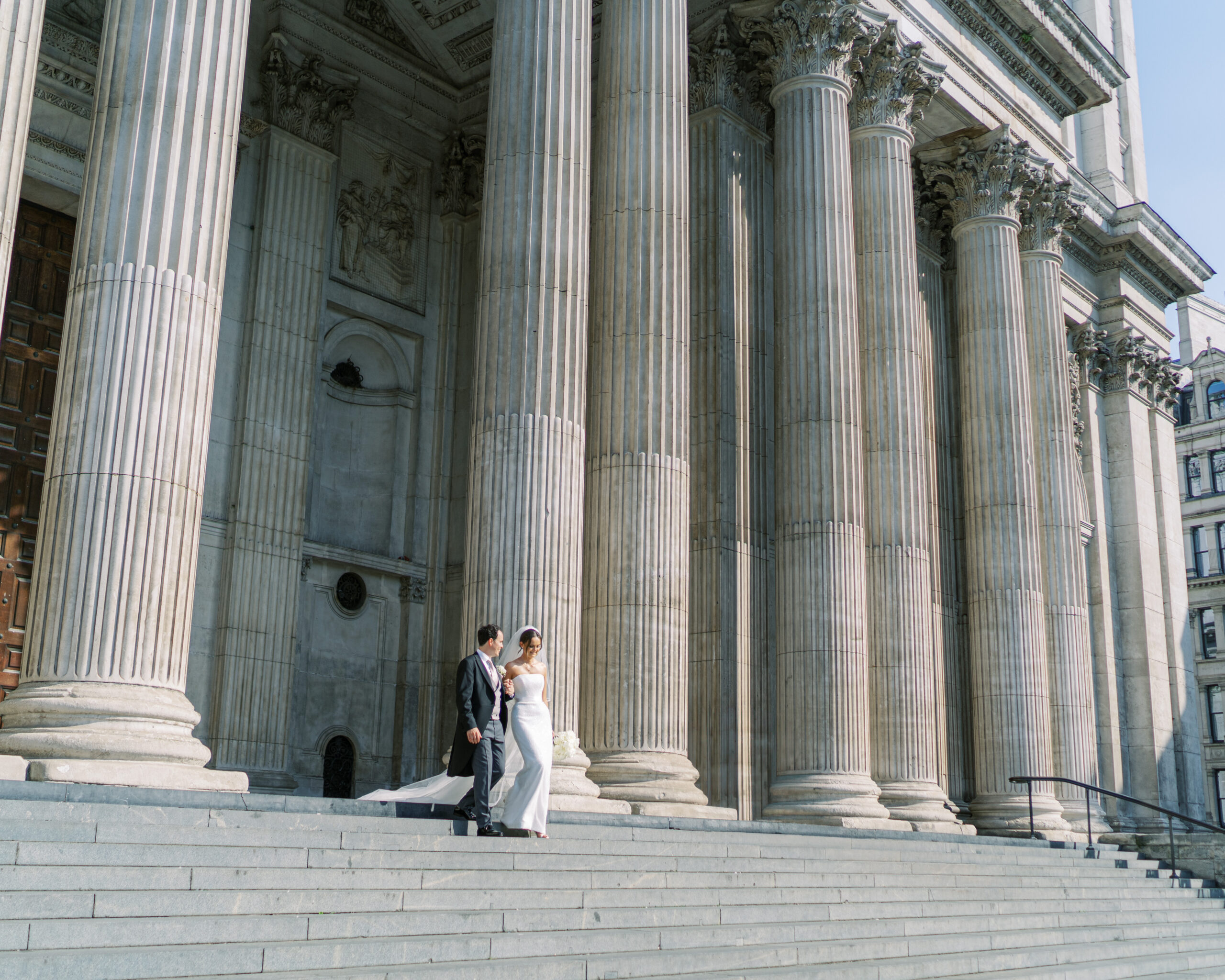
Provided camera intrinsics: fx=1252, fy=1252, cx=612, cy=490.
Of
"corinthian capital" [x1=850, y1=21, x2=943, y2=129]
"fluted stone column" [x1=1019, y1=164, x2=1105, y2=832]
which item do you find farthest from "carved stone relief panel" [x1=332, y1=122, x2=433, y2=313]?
"fluted stone column" [x1=1019, y1=164, x2=1105, y2=832]

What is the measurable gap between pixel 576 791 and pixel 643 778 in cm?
154

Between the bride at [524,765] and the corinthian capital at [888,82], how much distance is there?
1657 centimetres

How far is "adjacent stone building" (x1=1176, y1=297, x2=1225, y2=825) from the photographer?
6900 cm

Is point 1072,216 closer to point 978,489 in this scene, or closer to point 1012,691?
point 978,489

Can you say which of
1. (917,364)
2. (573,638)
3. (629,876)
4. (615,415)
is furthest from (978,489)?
(629,876)

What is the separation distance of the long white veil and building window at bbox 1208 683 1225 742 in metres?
64.2

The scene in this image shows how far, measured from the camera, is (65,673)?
39.7ft

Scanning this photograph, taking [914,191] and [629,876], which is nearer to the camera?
[629,876]

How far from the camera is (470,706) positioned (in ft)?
42.7

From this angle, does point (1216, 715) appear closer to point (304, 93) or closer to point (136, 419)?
point (304, 93)

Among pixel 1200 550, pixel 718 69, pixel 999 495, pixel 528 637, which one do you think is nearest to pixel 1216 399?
pixel 1200 550

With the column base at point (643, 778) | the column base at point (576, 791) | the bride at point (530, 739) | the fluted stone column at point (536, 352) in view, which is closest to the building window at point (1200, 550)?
the column base at point (643, 778)

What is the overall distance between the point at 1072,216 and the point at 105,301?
2629cm

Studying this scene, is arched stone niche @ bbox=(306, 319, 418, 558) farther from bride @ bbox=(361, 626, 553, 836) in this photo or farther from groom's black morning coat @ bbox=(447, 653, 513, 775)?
groom's black morning coat @ bbox=(447, 653, 513, 775)
